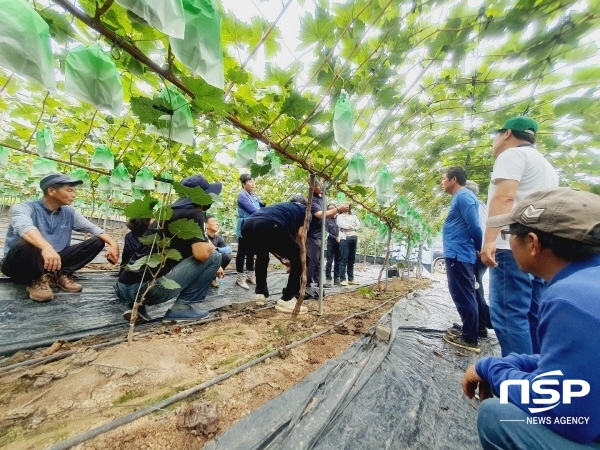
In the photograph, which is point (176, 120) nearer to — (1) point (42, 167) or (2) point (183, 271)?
(2) point (183, 271)

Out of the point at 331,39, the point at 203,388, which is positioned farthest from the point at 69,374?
the point at 331,39

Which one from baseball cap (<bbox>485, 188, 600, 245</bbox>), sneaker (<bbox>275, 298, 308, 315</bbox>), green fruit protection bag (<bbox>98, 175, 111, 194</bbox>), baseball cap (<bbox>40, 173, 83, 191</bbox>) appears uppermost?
green fruit protection bag (<bbox>98, 175, 111, 194</bbox>)

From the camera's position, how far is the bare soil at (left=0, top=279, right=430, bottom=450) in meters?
0.95

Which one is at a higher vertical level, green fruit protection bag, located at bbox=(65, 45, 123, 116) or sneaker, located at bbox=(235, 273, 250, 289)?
green fruit protection bag, located at bbox=(65, 45, 123, 116)

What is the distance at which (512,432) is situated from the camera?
0.74 metres

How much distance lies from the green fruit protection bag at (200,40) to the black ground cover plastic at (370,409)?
1.46m

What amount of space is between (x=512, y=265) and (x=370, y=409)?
1.18 m

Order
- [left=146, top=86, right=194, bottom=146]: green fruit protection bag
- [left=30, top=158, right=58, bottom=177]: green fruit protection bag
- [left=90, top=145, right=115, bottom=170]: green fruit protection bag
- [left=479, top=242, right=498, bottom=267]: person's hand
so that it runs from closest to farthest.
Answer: [left=146, top=86, right=194, bottom=146]: green fruit protection bag, [left=479, top=242, right=498, bottom=267]: person's hand, [left=90, top=145, right=115, bottom=170]: green fruit protection bag, [left=30, top=158, right=58, bottom=177]: green fruit protection bag

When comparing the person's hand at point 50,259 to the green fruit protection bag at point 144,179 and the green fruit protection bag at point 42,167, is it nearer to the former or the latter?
the green fruit protection bag at point 144,179

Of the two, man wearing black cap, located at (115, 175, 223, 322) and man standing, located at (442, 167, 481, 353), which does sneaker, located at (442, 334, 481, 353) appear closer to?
man standing, located at (442, 167, 481, 353)

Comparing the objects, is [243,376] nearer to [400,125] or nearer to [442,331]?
[442,331]

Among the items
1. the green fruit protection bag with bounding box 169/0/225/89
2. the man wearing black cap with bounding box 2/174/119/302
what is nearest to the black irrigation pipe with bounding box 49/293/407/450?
the green fruit protection bag with bounding box 169/0/225/89

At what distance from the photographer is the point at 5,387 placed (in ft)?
3.86

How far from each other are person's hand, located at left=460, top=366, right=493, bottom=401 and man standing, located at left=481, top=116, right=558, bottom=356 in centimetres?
73
